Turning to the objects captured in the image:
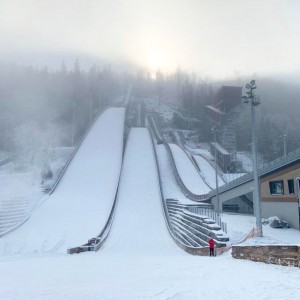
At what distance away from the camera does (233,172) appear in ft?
177

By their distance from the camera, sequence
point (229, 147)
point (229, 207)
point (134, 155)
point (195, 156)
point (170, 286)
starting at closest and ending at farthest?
point (170, 286) < point (229, 207) < point (134, 155) < point (195, 156) < point (229, 147)

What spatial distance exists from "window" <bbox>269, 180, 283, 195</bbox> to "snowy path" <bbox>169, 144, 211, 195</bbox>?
11232 millimetres

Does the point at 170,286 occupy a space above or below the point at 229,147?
below

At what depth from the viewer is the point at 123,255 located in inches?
665

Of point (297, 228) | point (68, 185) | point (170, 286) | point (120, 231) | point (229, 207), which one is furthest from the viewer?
point (68, 185)

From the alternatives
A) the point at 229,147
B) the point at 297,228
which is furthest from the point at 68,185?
the point at 229,147

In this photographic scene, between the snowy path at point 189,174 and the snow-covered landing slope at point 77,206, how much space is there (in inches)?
318

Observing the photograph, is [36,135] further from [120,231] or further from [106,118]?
[120,231]

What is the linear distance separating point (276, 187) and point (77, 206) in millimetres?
16743

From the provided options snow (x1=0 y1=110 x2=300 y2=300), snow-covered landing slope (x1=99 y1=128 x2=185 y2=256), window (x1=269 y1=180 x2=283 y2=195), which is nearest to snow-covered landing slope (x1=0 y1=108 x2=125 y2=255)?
snow (x1=0 y1=110 x2=300 y2=300)

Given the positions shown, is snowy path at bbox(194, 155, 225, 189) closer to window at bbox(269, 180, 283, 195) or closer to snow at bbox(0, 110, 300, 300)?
snow at bbox(0, 110, 300, 300)

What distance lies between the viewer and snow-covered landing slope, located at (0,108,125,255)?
23.0 m

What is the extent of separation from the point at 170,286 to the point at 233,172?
48.6 meters

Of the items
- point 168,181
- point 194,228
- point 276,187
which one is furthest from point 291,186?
point 168,181
